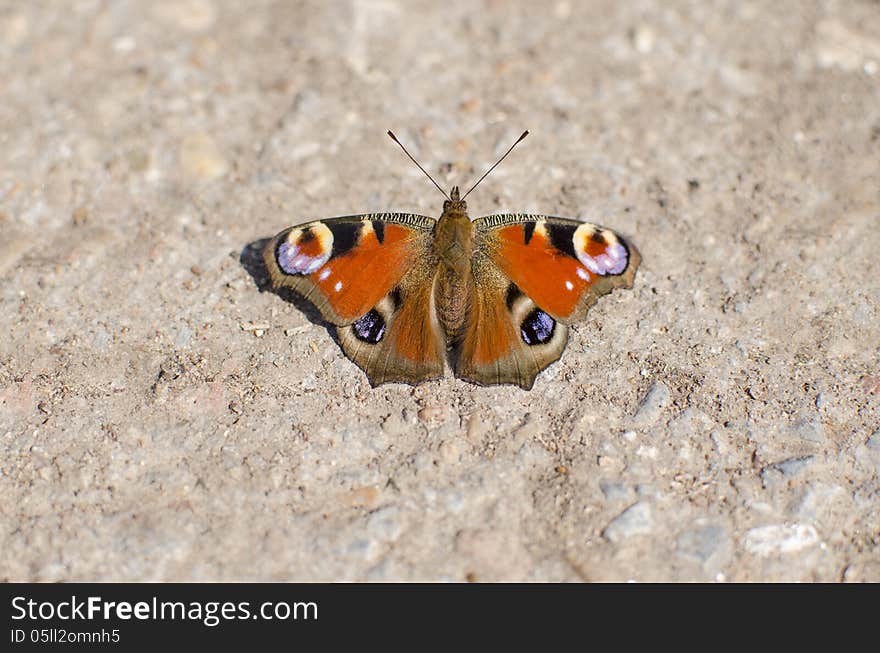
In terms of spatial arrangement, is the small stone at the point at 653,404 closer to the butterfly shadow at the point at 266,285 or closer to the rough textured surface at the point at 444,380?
the rough textured surface at the point at 444,380

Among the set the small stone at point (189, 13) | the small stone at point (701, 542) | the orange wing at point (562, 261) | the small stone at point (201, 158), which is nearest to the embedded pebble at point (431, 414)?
the orange wing at point (562, 261)

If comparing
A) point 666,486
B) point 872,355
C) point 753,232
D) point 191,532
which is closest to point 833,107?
point 753,232

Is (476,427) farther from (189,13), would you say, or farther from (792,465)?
(189,13)

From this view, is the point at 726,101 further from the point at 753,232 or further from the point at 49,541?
the point at 49,541

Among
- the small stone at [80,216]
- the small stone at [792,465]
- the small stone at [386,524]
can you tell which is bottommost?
the small stone at [386,524]

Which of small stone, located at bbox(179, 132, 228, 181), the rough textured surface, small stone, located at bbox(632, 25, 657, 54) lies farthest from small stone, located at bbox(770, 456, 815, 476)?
small stone, located at bbox(179, 132, 228, 181)
